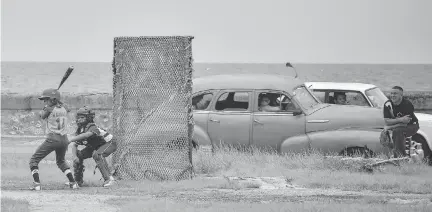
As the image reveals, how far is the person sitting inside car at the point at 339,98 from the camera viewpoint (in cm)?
Answer: 1539

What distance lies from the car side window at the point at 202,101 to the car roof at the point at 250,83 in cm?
12

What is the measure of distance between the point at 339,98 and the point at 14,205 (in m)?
7.80

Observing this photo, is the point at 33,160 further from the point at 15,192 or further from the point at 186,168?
the point at 186,168

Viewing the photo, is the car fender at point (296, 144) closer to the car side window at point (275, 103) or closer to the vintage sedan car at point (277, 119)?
the vintage sedan car at point (277, 119)

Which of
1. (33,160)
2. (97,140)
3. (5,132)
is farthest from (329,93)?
(5,132)

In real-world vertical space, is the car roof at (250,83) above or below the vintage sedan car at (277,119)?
above

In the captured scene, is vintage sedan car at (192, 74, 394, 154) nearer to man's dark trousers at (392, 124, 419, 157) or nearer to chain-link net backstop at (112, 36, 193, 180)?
man's dark trousers at (392, 124, 419, 157)

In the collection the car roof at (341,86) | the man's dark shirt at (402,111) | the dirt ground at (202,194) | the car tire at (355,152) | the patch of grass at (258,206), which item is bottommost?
the dirt ground at (202,194)

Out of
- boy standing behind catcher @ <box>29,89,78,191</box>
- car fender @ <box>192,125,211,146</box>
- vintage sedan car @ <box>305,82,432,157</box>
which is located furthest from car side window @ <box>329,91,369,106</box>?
boy standing behind catcher @ <box>29,89,78,191</box>

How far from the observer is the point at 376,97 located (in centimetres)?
1532

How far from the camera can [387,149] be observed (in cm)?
1351

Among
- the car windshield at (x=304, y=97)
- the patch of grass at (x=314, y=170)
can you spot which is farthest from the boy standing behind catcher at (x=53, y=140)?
the car windshield at (x=304, y=97)

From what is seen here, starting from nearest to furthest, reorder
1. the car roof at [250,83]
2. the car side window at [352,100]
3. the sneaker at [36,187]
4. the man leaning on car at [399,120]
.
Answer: the sneaker at [36,187], the man leaning on car at [399,120], the car roof at [250,83], the car side window at [352,100]

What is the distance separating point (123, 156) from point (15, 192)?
6.05ft
